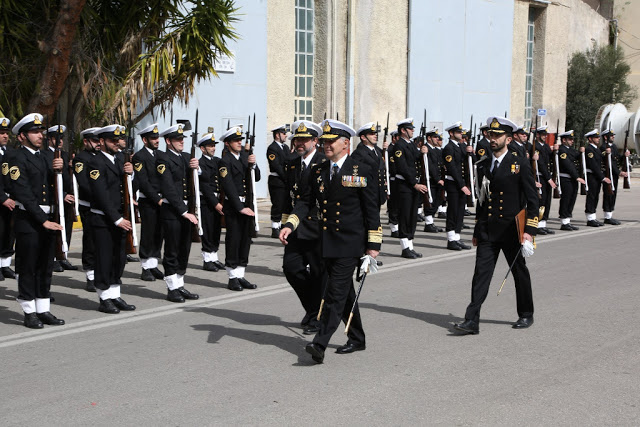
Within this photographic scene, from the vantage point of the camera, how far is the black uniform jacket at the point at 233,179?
9.77 metres

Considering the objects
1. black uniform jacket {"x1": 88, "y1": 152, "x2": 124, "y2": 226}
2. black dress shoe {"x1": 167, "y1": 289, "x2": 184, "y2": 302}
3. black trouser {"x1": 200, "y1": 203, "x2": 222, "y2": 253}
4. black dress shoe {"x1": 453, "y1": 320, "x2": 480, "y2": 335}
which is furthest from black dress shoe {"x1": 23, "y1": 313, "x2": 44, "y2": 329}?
black dress shoe {"x1": 453, "y1": 320, "x2": 480, "y2": 335}

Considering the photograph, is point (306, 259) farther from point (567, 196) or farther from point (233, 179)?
point (567, 196)

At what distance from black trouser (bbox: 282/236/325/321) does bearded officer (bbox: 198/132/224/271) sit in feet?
12.0

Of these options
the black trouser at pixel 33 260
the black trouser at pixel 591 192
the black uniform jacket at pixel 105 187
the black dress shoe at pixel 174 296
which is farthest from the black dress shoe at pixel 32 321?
the black trouser at pixel 591 192

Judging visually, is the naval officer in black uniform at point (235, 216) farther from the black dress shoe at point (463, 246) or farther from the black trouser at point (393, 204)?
the black dress shoe at point (463, 246)

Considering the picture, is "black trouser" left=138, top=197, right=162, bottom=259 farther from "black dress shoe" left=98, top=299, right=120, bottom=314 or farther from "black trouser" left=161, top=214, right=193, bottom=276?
"black dress shoe" left=98, top=299, right=120, bottom=314

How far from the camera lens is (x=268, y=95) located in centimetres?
2075

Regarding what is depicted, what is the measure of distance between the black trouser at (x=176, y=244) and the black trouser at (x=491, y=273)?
128 inches

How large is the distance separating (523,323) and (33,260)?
4.53 m

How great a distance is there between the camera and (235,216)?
989cm

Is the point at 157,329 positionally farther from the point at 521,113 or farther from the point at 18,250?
the point at 521,113

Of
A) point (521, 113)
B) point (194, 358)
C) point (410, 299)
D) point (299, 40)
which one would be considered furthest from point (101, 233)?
point (521, 113)

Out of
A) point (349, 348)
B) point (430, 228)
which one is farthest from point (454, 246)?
point (349, 348)

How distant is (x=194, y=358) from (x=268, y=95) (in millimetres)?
14684
